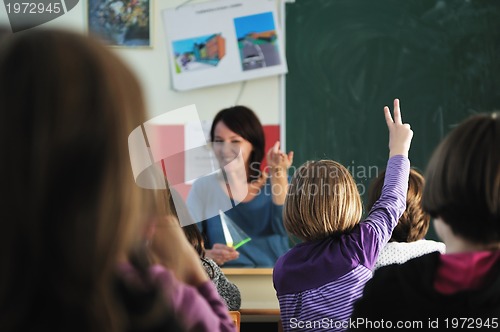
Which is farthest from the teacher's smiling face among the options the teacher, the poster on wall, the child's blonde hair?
the child's blonde hair

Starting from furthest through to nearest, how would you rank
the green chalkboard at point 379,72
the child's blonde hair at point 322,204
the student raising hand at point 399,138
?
the green chalkboard at point 379,72, the child's blonde hair at point 322,204, the student raising hand at point 399,138

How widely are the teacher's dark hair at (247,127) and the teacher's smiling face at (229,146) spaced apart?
0.02m

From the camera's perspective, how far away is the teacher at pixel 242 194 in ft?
11.3

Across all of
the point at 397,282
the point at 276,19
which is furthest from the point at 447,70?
the point at 397,282

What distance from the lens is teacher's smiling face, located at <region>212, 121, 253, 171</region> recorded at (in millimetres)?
3469

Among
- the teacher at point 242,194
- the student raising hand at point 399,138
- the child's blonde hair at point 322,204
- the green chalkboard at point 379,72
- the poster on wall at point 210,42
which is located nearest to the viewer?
the student raising hand at point 399,138

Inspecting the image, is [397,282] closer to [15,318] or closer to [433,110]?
[15,318]

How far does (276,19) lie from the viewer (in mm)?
3871

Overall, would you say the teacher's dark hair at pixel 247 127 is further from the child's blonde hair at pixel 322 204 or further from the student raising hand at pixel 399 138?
the student raising hand at pixel 399 138

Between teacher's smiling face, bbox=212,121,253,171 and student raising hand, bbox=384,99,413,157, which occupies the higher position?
student raising hand, bbox=384,99,413,157

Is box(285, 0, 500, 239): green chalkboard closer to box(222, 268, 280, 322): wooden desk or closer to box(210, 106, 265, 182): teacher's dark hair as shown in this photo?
box(210, 106, 265, 182): teacher's dark hair

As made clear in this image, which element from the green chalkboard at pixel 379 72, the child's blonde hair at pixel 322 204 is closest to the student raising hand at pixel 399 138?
the child's blonde hair at pixel 322 204

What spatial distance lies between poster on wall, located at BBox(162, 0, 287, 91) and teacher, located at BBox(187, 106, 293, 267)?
53 cm

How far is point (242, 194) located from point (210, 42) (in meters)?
1.05
